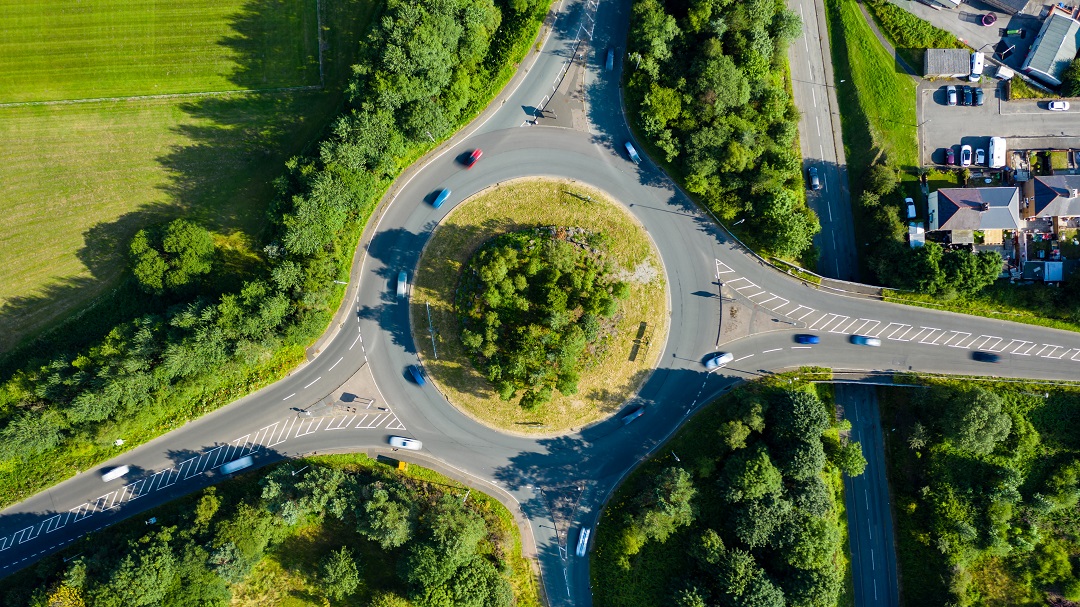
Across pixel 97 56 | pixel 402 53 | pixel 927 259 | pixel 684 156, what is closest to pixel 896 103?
pixel 927 259

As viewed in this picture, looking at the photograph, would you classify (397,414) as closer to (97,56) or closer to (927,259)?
(97,56)

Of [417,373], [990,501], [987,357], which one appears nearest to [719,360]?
[987,357]

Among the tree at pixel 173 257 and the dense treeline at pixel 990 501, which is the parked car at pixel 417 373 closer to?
the tree at pixel 173 257

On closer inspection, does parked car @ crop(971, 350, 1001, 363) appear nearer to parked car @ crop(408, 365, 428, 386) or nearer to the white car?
parked car @ crop(408, 365, 428, 386)

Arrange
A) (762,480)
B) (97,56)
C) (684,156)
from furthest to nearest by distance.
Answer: (97,56) → (684,156) → (762,480)

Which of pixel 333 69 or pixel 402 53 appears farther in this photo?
pixel 333 69

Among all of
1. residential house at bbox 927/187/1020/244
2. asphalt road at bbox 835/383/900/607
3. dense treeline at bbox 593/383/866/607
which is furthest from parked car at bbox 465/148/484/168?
residential house at bbox 927/187/1020/244

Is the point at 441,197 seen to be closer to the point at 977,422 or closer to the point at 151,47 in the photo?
the point at 151,47
